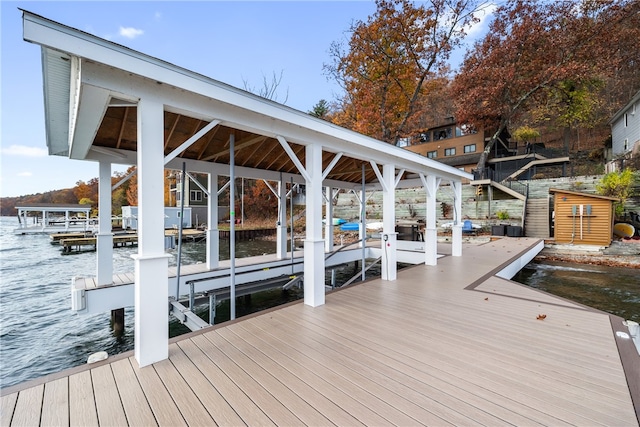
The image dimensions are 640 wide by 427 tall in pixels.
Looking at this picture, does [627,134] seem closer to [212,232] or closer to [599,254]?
[599,254]

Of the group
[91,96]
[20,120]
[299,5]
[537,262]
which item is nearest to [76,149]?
[91,96]

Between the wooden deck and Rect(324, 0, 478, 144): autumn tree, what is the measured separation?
1684cm

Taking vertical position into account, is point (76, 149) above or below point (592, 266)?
above

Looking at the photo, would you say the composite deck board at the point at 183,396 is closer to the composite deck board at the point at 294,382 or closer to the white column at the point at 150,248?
the white column at the point at 150,248

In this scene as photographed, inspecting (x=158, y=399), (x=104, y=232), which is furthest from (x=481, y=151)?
(x=158, y=399)

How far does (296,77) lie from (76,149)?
1870 cm

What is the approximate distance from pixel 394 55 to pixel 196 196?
22.9 meters

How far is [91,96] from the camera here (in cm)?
251

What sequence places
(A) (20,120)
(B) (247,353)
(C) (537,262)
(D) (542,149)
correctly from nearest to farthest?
(B) (247,353) → (A) (20,120) → (C) (537,262) → (D) (542,149)

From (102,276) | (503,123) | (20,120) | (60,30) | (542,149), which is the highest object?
(503,123)

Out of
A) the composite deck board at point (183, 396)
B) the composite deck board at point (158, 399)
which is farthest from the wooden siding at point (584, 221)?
the composite deck board at point (158, 399)

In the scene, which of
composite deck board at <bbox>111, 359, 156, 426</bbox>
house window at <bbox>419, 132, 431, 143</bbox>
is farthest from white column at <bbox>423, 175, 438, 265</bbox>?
house window at <bbox>419, 132, 431, 143</bbox>

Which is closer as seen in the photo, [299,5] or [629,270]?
[629,270]

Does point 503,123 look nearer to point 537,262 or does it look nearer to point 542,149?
A: point 542,149
